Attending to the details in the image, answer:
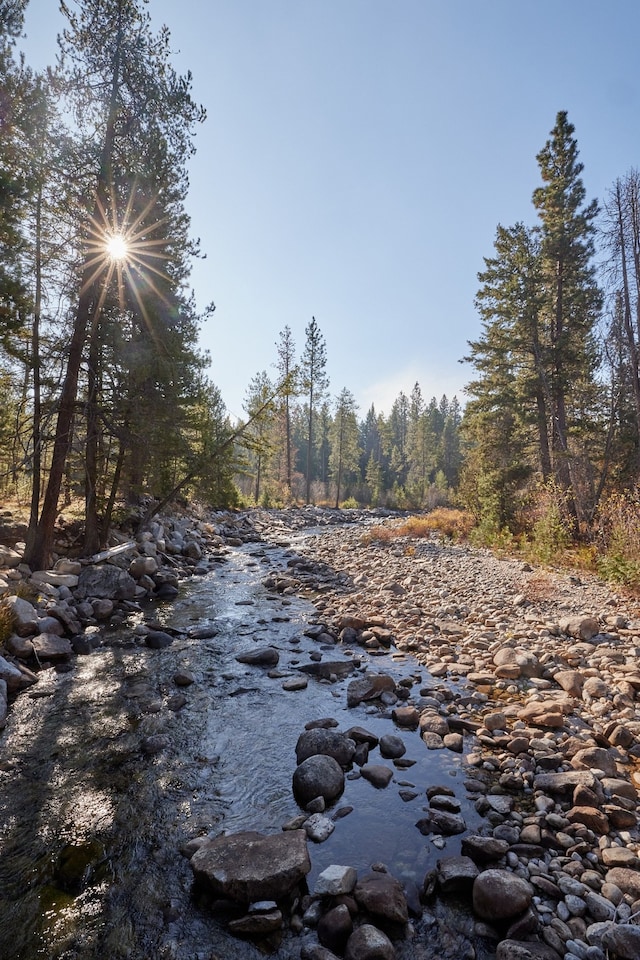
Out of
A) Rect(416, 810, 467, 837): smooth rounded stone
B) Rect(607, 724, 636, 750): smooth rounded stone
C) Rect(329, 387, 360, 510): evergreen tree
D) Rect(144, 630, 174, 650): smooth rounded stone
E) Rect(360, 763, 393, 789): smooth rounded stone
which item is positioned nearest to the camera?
Rect(416, 810, 467, 837): smooth rounded stone

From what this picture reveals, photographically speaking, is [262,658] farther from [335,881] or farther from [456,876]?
[456,876]

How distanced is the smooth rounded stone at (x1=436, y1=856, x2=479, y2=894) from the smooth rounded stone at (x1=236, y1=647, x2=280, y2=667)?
4.48 meters

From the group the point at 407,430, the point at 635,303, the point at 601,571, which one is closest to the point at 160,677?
the point at 601,571

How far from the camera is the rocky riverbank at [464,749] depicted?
279 cm

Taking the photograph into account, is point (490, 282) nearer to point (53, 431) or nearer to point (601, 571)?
point (601, 571)

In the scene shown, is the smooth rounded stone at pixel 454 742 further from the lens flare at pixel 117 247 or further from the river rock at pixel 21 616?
the lens flare at pixel 117 247

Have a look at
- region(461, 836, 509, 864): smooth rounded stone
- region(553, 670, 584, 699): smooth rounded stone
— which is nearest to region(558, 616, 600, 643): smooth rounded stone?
region(553, 670, 584, 699): smooth rounded stone

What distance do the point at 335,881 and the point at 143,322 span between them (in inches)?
522

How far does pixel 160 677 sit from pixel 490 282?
20.5 metres

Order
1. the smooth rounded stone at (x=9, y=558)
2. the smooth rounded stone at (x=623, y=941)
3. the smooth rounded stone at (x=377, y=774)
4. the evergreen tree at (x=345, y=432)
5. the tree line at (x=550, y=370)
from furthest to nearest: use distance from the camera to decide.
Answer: the evergreen tree at (x=345, y=432), the tree line at (x=550, y=370), the smooth rounded stone at (x=9, y=558), the smooth rounded stone at (x=377, y=774), the smooth rounded stone at (x=623, y=941)

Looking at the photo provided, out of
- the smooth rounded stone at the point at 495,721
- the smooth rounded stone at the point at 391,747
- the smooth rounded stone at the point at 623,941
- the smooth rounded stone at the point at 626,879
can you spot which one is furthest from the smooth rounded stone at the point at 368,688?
the smooth rounded stone at the point at 623,941

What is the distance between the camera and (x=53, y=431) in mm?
10852

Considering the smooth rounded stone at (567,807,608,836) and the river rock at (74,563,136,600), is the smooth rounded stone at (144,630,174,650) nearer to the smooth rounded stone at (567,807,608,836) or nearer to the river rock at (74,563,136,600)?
the river rock at (74,563,136,600)

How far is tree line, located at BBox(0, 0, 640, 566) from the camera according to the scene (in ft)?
32.3
